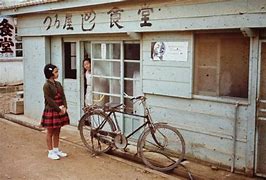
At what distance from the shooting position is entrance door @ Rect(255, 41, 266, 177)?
6.05 metres

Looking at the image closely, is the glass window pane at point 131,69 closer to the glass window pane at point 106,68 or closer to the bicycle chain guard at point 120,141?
the glass window pane at point 106,68

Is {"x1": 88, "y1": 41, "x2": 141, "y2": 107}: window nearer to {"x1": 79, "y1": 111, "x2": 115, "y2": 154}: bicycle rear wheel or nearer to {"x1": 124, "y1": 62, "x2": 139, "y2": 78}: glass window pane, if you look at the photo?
{"x1": 124, "y1": 62, "x2": 139, "y2": 78}: glass window pane

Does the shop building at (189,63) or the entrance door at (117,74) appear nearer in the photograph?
the shop building at (189,63)

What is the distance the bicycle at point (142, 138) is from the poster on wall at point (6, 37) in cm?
456

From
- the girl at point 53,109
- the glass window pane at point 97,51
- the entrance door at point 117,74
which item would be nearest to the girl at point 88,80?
the entrance door at point 117,74

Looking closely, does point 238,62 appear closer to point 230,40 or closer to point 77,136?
Answer: point 230,40

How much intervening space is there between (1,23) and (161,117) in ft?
20.4

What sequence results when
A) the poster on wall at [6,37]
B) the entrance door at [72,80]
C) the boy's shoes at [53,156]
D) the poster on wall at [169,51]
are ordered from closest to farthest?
the poster on wall at [169,51], the boy's shoes at [53,156], the entrance door at [72,80], the poster on wall at [6,37]

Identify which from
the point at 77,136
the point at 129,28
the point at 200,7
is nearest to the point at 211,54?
the point at 200,7

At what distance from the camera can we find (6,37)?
11211mm

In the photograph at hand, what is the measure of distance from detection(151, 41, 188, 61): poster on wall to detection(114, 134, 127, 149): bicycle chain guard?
1694 millimetres

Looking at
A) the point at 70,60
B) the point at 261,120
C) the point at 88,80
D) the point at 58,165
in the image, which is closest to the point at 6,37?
the point at 70,60

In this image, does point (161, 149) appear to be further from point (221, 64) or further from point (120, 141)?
point (221, 64)

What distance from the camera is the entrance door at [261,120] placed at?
6046mm
